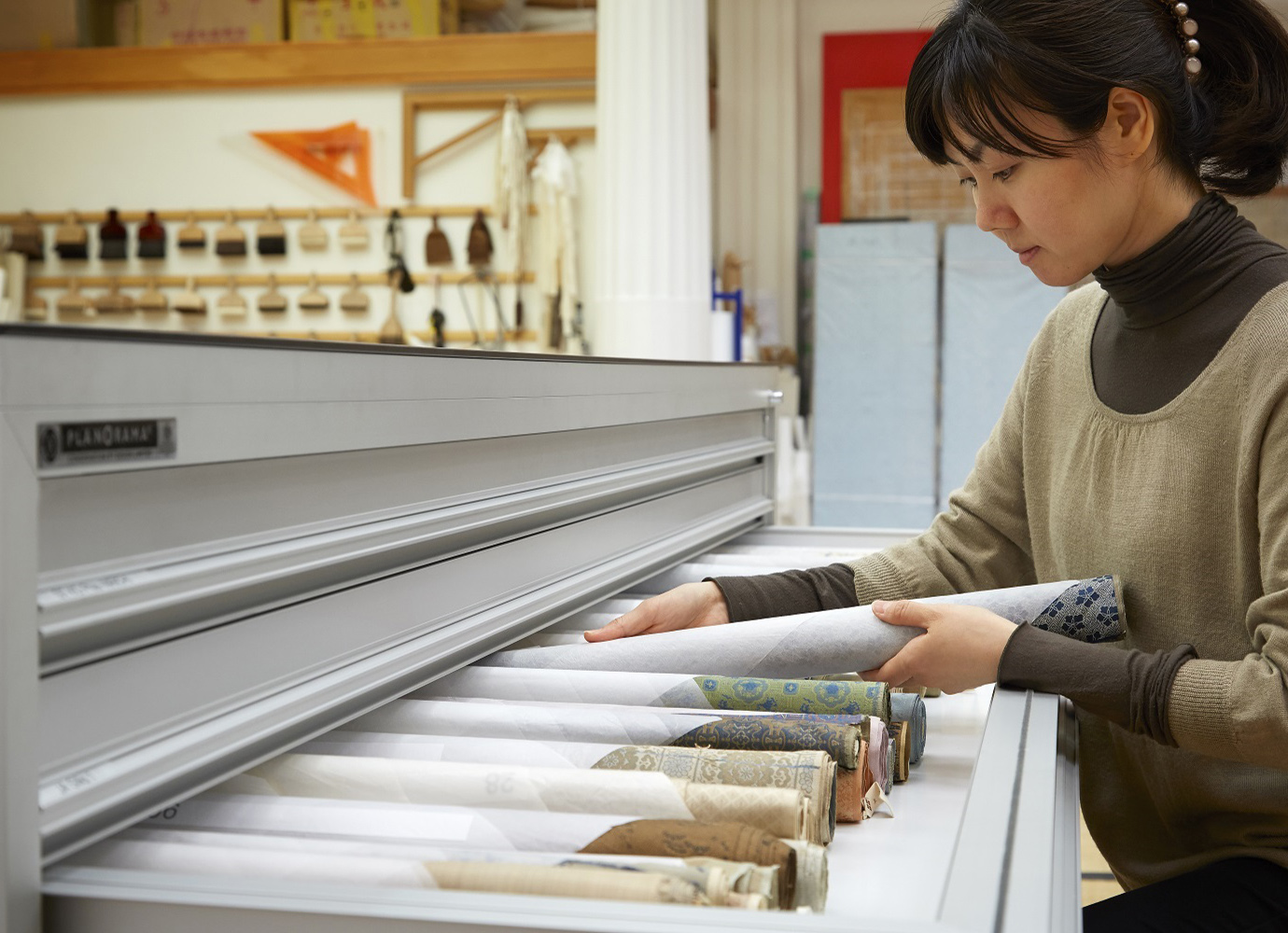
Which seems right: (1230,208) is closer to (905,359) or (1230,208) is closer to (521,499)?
(521,499)

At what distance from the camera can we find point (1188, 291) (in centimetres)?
123

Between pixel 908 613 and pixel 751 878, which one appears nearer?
pixel 751 878

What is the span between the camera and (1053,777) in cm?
85

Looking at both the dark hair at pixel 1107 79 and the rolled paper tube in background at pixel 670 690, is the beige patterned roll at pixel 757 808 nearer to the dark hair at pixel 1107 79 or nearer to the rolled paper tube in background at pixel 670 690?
the rolled paper tube in background at pixel 670 690

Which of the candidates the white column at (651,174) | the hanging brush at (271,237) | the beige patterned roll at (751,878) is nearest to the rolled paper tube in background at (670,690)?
the beige patterned roll at (751,878)

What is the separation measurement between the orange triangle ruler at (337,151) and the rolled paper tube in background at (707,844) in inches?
232

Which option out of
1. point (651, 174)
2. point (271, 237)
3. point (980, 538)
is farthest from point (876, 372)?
point (980, 538)

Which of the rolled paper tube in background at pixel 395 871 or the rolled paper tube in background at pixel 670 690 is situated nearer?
the rolled paper tube in background at pixel 395 871

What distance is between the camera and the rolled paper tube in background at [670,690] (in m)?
1.02

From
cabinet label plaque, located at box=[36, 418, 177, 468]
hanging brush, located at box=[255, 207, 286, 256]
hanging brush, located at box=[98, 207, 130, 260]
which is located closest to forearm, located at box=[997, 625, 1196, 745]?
cabinet label plaque, located at box=[36, 418, 177, 468]

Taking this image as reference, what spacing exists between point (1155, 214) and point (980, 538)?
497 millimetres

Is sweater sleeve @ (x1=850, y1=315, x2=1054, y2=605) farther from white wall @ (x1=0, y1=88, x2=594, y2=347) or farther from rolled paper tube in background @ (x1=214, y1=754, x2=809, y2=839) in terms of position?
white wall @ (x1=0, y1=88, x2=594, y2=347)

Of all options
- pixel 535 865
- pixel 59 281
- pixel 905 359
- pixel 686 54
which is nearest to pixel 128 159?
pixel 59 281

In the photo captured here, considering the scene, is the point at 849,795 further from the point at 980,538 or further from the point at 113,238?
the point at 113,238
